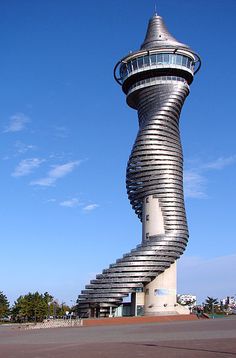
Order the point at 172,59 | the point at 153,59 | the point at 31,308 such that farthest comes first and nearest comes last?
the point at 31,308
the point at 153,59
the point at 172,59

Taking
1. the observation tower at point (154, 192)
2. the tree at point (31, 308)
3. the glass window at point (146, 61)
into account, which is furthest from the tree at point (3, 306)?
the glass window at point (146, 61)

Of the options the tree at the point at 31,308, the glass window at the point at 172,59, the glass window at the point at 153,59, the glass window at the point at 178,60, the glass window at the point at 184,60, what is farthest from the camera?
the tree at the point at 31,308

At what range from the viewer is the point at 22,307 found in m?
86.9

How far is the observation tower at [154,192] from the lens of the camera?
6844 cm

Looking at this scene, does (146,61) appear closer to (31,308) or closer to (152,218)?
(152,218)

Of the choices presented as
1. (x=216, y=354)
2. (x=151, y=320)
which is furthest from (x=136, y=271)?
(x=216, y=354)

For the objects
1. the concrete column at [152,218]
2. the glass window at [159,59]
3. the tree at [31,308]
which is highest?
the glass window at [159,59]

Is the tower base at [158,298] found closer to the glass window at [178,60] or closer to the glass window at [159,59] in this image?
the glass window at [159,59]

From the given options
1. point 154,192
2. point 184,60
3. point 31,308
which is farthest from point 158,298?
point 184,60

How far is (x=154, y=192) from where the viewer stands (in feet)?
241

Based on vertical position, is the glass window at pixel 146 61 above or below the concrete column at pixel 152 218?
above

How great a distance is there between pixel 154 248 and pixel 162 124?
1978cm

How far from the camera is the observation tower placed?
68.4m

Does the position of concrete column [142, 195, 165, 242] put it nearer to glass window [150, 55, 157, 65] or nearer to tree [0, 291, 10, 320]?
glass window [150, 55, 157, 65]
